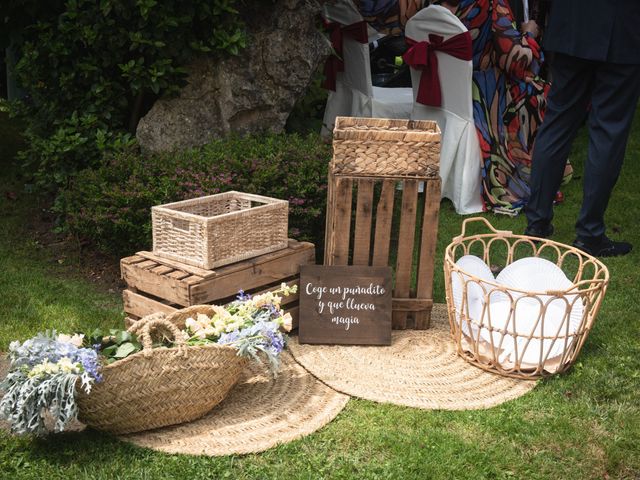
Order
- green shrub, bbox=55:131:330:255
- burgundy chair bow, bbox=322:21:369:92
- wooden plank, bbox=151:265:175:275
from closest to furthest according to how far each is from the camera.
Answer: wooden plank, bbox=151:265:175:275
green shrub, bbox=55:131:330:255
burgundy chair bow, bbox=322:21:369:92

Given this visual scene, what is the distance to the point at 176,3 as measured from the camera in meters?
5.05

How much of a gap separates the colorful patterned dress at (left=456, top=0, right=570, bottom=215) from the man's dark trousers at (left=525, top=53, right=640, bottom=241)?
93cm

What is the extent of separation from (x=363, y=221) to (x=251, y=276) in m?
0.61

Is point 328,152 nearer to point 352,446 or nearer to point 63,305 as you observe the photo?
point 63,305

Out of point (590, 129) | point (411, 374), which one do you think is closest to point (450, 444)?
point (411, 374)

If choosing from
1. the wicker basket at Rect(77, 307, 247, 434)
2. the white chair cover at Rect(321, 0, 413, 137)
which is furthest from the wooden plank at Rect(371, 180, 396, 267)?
the white chair cover at Rect(321, 0, 413, 137)

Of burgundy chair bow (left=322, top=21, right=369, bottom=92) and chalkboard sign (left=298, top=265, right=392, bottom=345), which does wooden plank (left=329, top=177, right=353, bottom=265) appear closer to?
chalkboard sign (left=298, top=265, right=392, bottom=345)

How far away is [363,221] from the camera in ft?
12.5

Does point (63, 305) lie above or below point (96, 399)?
below

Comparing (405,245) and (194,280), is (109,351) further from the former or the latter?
(405,245)

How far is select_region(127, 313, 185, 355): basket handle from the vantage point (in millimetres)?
2891

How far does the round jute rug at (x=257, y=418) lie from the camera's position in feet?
9.34

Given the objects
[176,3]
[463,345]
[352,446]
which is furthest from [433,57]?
[352,446]

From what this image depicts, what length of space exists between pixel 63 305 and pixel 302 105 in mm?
2914
